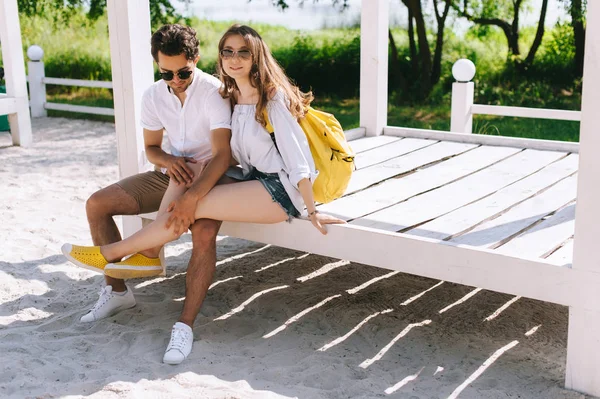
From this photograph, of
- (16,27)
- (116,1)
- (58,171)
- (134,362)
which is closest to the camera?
(134,362)

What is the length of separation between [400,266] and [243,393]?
2.63 feet

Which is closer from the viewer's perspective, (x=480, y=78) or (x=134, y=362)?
(x=134, y=362)

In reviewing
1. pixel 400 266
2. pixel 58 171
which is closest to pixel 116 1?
pixel 400 266

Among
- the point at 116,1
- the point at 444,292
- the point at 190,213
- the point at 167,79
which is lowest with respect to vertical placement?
the point at 444,292

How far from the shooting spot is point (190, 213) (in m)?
3.22

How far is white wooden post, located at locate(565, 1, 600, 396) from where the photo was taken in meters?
2.59

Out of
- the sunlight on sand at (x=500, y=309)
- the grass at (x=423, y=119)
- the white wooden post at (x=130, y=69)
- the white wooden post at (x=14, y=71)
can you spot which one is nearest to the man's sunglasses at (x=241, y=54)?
the white wooden post at (x=130, y=69)

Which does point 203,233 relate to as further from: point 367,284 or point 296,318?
point 367,284

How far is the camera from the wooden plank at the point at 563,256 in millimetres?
2840

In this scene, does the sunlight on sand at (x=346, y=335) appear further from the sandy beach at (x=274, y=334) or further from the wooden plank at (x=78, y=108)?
the wooden plank at (x=78, y=108)

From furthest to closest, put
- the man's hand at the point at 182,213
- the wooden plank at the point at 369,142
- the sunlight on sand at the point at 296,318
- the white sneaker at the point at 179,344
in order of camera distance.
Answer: the wooden plank at the point at 369,142, the sunlight on sand at the point at 296,318, the man's hand at the point at 182,213, the white sneaker at the point at 179,344

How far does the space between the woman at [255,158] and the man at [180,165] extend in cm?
7

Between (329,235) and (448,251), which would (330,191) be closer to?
(329,235)

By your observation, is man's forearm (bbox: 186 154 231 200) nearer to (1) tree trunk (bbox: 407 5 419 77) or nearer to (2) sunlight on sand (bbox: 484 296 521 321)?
(2) sunlight on sand (bbox: 484 296 521 321)
